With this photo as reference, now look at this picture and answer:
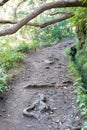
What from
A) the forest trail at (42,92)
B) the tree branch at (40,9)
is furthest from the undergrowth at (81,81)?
the tree branch at (40,9)

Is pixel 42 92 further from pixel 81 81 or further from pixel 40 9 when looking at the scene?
pixel 40 9

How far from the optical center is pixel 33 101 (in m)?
8.59

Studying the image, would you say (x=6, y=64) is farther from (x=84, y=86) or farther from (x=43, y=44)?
(x=43, y=44)

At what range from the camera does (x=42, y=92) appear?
957 cm

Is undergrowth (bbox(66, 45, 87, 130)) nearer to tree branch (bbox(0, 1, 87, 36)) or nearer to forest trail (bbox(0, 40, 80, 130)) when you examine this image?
forest trail (bbox(0, 40, 80, 130))

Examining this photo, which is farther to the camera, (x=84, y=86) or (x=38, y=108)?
(x=84, y=86)

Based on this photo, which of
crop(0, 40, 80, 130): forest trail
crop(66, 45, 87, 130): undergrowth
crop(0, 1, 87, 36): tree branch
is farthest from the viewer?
crop(66, 45, 87, 130): undergrowth

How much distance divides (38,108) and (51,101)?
0.90 metres

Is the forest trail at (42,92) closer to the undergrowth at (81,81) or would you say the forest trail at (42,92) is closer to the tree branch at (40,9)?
the undergrowth at (81,81)

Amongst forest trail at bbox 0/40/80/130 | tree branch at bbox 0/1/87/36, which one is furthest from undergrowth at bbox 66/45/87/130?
tree branch at bbox 0/1/87/36

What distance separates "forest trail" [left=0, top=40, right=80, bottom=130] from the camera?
7020 millimetres

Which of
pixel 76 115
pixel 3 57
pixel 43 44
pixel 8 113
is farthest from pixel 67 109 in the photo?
pixel 43 44

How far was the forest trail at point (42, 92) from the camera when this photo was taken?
7020 millimetres

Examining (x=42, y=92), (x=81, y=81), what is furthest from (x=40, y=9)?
(x=81, y=81)
